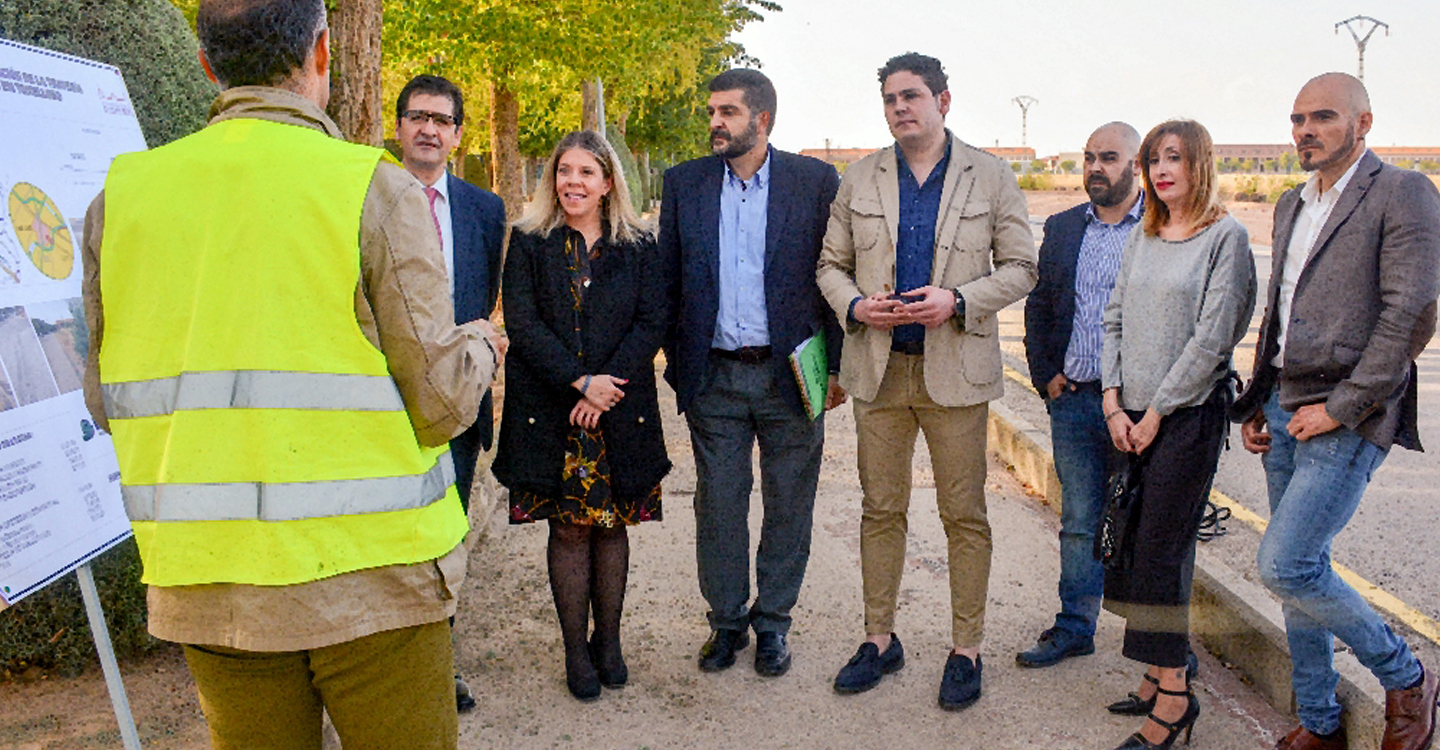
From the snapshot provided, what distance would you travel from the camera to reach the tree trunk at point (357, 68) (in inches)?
259

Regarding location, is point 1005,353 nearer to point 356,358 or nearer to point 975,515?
point 975,515

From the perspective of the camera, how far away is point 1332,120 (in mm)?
3279

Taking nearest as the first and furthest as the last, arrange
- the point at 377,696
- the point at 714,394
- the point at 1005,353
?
the point at 377,696 → the point at 714,394 → the point at 1005,353

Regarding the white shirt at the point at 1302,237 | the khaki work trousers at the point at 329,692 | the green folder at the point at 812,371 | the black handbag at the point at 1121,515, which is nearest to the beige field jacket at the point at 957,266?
the green folder at the point at 812,371

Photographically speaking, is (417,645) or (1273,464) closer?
(417,645)

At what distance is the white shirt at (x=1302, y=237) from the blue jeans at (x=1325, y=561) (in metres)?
0.35

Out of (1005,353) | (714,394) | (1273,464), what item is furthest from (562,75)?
(1273,464)

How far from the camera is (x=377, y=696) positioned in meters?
2.03

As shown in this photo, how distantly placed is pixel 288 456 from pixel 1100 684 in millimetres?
3353

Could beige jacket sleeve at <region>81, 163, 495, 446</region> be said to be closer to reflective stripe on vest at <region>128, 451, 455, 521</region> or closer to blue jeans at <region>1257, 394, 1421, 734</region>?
reflective stripe on vest at <region>128, 451, 455, 521</region>

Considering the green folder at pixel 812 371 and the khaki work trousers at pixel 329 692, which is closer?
the khaki work trousers at pixel 329 692

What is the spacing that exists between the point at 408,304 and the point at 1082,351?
313cm

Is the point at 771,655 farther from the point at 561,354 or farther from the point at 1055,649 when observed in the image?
the point at 561,354

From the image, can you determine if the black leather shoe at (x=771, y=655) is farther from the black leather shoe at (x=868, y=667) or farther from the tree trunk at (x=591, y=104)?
the tree trunk at (x=591, y=104)
